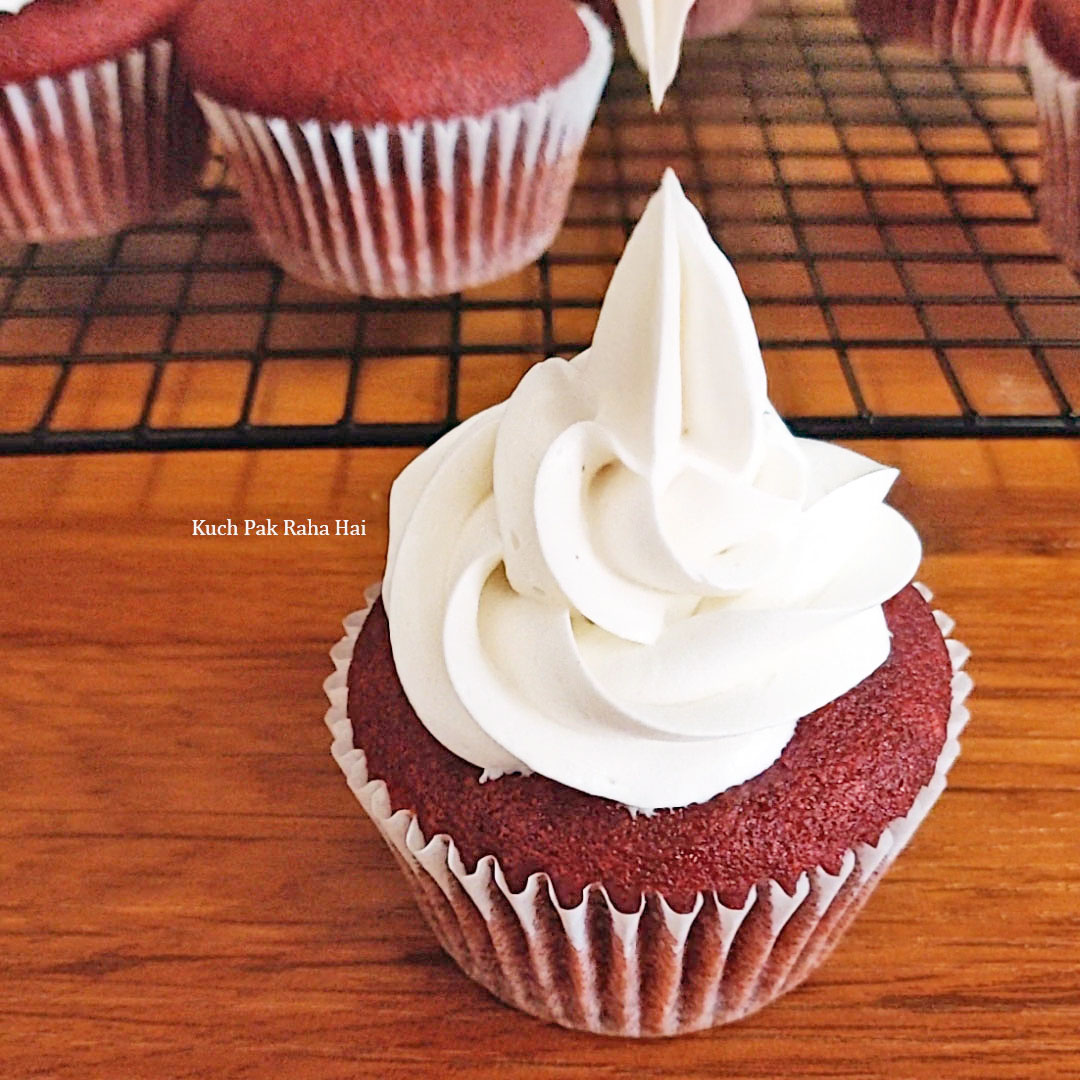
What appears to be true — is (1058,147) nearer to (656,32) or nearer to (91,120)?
(656,32)

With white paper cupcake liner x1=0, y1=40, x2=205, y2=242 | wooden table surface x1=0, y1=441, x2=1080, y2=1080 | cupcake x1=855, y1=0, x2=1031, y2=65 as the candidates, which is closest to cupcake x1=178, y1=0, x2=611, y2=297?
white paper cupcake liner x1=0, y1=40, x2=205, y2=242

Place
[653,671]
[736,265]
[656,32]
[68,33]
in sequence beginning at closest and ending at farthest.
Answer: [656,32] < [653,671] < [68,33] < [736,265]

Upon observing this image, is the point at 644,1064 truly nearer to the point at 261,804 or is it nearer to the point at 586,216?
the point at 261,804

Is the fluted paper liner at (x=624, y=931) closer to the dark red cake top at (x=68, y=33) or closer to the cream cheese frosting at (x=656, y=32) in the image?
the cream cheese frosting at (x=656, y=32)

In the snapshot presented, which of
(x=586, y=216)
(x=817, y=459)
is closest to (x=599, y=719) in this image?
(x=817, y=459)

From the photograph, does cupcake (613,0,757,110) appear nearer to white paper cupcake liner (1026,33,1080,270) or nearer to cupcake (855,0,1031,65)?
white paper cupcake liner (1026,33,1080,270)

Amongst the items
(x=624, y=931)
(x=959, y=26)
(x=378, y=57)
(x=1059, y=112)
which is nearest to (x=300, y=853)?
(x=624, y=931)
